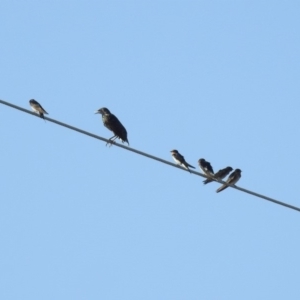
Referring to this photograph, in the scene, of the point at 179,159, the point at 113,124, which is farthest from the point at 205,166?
the point at 113,124

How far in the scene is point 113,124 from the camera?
21875 millimetres

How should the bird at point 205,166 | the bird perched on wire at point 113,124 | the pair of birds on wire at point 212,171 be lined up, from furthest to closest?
1. the bird at point 205,166
2. the pair of birds on wire at point 212,171
3. the bird perched on wire at point 113,124

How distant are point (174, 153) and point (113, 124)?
102 inches

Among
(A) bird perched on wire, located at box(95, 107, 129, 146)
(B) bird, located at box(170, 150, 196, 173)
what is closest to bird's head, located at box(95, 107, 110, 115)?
(A) bird perched on wire, located at box(95, 107, 129, 146)

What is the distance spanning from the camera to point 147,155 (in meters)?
14.9

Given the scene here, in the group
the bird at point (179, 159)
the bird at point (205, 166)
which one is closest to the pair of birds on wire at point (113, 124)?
the bird at point (179, 159)

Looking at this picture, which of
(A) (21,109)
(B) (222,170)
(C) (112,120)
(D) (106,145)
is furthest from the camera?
(B) (222,170)

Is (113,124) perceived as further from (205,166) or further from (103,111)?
(205,166)

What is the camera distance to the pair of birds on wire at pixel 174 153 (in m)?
21.5

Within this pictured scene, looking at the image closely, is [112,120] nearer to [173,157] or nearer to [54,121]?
[173,157]

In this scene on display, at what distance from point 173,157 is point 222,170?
1.06m

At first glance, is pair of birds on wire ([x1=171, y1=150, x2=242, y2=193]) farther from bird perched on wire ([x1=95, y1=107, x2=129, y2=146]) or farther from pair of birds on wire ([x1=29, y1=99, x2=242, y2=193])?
bird perched on wire ([x1=95, y1=107, x2=129, y2=146])

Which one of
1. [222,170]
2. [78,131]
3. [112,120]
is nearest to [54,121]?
[78,131]

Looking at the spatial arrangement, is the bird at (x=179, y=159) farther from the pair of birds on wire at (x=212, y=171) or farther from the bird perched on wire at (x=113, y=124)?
the bird perched on wire at (x=113, y=124)
